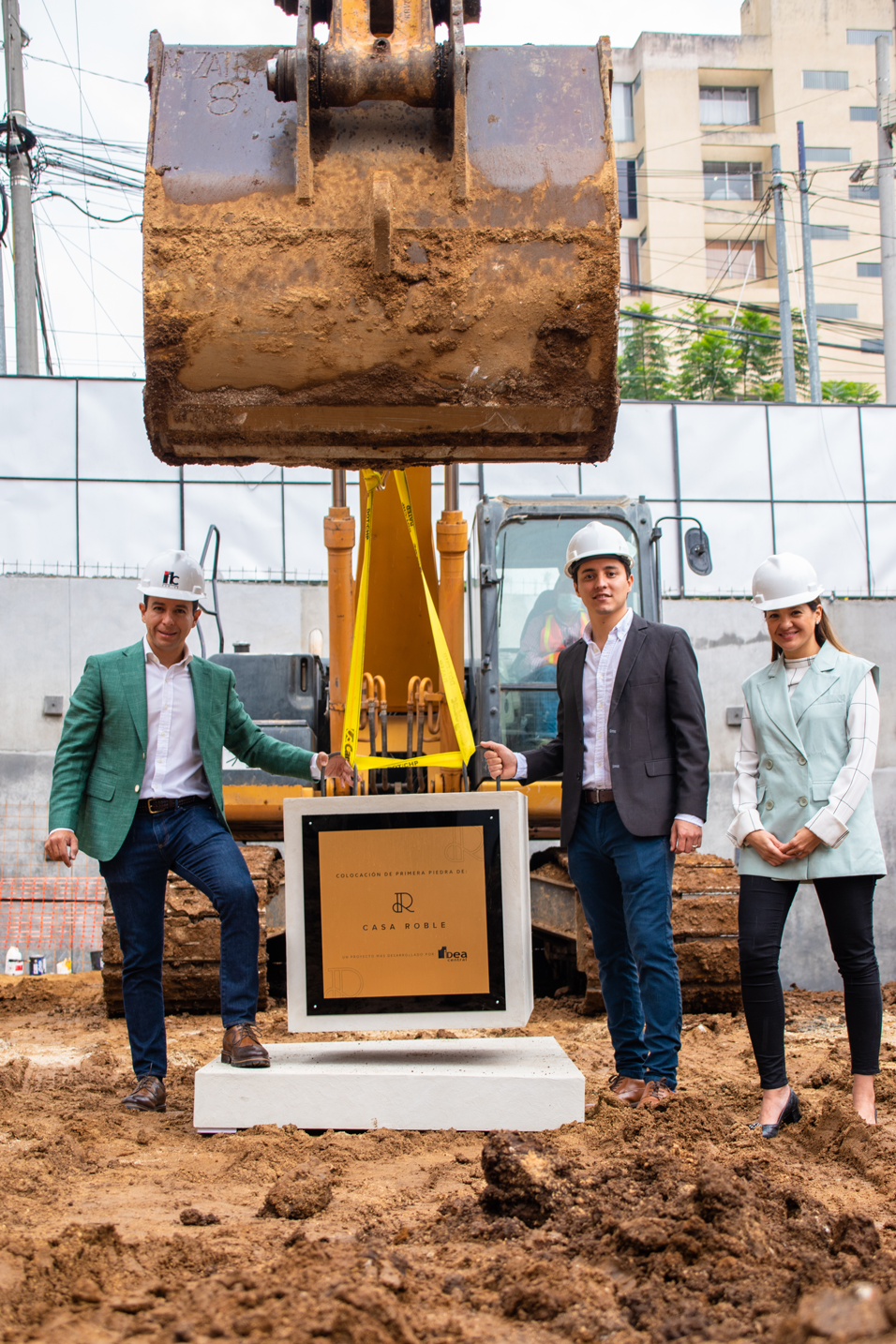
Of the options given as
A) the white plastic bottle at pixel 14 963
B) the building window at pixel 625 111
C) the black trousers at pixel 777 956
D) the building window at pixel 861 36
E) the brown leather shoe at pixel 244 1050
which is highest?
the building window at pixel 861 36

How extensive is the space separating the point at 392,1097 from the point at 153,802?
129 centimetres

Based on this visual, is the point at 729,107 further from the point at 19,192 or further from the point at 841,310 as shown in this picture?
the point at 19,192

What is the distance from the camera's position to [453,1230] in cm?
251

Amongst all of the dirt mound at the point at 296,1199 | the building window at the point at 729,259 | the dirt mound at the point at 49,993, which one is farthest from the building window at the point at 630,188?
the dirt mound at the point at 296,1199

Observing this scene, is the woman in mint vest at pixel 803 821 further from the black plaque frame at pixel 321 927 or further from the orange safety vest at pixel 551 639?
the orange safety vest at pixel 551 639

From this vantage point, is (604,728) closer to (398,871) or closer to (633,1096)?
(398,871)

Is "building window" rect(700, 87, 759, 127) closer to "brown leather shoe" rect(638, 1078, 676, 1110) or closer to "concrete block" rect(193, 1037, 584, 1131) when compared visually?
"brown leather shoe" rect(638, 1078, 676, 1110)

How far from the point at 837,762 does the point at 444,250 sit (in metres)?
1.95

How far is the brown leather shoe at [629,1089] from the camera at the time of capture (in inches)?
156

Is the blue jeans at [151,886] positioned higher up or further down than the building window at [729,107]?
further down

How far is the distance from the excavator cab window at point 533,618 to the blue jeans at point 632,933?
2935 mm

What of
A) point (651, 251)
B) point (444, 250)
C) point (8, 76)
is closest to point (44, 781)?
point (8, 76)

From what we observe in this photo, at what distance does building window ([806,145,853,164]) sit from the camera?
41.2 m

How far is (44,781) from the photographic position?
13.6 meters
